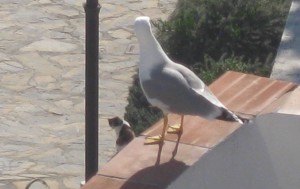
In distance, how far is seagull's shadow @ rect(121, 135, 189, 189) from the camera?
3008mm

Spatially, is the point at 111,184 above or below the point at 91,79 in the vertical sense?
above

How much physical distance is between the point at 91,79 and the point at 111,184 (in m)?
1.36

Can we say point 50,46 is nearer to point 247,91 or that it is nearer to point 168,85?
point 168,85

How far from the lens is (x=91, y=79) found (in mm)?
4340

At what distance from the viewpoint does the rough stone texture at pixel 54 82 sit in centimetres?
689

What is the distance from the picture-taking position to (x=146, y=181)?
3027mm

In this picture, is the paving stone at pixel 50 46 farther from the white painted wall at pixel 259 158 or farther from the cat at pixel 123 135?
the white painted wall at pixel 259 158

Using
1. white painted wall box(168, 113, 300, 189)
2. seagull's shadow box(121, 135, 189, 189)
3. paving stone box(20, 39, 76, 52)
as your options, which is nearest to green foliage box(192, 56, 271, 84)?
paving stone box(20, 39, 76, 52)

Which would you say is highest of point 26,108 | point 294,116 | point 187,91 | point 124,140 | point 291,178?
point 294,116

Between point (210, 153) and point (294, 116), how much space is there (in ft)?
0.77

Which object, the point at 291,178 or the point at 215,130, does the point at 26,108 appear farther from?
the point at 291,178

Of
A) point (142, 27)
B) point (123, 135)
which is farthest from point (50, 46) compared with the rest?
point (142, 27)

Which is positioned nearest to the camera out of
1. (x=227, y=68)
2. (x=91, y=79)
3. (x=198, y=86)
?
(x=198, y=86)

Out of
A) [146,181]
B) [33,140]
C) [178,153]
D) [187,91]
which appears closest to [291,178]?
[146,181]
